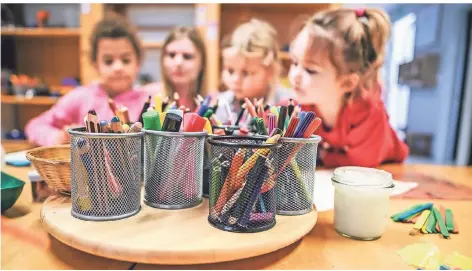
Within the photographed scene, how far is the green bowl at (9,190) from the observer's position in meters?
0.49

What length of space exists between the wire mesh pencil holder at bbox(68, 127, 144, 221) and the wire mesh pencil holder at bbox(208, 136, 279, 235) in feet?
0.36

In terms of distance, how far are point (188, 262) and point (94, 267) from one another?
0.11 metres

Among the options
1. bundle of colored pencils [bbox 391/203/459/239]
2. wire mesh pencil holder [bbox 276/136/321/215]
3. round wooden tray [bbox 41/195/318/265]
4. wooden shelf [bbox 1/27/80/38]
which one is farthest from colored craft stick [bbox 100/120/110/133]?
wooden shelf [bbox 1/27/80/38]

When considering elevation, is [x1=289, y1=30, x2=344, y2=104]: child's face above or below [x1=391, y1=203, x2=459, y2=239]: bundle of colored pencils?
above

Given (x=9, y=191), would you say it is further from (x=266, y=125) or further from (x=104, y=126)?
(x=266, y=125)

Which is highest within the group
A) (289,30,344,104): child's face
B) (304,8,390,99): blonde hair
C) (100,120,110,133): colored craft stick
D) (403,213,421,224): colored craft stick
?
(304,8,390,99): blonde hair

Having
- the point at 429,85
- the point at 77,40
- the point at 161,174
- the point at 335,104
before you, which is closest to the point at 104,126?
the point at 161,174

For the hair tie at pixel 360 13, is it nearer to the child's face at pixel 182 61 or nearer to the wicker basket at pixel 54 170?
the child's face at pixel 182 61

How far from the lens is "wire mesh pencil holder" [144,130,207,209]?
458 mm

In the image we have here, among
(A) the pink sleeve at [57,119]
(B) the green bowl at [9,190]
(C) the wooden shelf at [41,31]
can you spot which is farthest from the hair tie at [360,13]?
(C) the wooden shelf at [41,31]

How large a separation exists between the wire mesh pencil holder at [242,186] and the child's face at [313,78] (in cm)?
51

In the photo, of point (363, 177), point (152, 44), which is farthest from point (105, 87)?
point (363, 177)

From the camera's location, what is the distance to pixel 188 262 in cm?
36

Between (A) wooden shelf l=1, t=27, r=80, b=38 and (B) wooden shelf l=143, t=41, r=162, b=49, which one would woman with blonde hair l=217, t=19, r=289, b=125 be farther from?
(A) wooden shelf l=1, t=27, r=80, b=38
